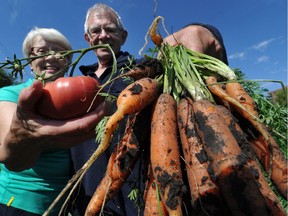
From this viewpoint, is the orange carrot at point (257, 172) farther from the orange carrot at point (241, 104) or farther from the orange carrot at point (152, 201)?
the orange carrot at point (152, 201)

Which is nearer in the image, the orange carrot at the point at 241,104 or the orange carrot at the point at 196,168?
the orange carrot at the point at 196,168

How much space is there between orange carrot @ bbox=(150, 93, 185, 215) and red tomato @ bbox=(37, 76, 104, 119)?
0.38 metres

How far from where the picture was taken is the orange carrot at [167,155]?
3.09 feet

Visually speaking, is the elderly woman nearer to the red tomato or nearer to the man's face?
the red tomato

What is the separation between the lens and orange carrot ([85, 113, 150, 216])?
1.12m

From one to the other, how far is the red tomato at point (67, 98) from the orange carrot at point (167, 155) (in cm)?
38

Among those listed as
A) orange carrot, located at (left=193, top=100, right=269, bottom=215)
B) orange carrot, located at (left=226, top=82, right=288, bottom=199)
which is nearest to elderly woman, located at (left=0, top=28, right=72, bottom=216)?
orange carrot, located at (left=193, top=100, right=269, bottom=215)

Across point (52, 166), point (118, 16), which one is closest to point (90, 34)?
point (118, 16)

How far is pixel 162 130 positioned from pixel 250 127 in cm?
46

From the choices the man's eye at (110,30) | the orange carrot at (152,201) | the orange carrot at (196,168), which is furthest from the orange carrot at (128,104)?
the man's eye at (110,30)

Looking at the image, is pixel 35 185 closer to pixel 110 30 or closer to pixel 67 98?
pixel 67 98

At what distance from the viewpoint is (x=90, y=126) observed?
4.05ft

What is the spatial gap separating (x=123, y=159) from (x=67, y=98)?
424 millimetres

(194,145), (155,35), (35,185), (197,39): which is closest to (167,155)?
(194,145)
